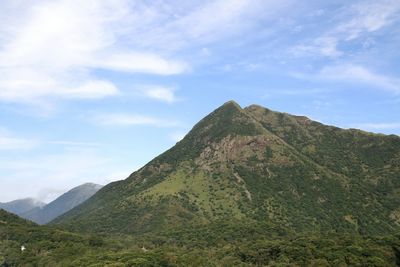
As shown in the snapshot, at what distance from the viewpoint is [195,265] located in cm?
18275

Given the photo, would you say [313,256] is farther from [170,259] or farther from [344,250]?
[170,259]

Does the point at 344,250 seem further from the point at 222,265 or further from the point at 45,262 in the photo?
the point at 45,262

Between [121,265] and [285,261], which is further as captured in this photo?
[285,261]

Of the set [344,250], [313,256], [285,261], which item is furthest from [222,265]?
[344,250]

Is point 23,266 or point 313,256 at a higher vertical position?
point 23,266

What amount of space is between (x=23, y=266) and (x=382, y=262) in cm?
14356

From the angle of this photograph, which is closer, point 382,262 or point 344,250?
point 382,262

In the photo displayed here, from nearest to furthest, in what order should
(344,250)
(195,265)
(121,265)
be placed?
1. (121,265)
2. (195,265)
3. (344,250)

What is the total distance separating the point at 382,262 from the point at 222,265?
61.4 m

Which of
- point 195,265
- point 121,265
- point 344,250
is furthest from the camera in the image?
point 344,250

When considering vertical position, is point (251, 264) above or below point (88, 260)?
below

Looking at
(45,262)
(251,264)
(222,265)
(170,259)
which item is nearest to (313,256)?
(251,264)

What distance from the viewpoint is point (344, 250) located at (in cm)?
19500

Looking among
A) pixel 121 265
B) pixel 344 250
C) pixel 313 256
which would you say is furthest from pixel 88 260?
pixel 344 250
